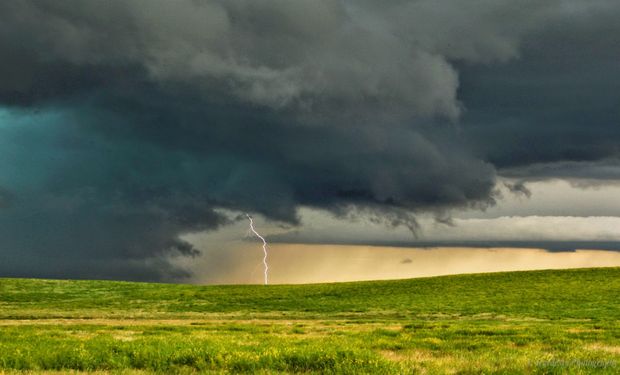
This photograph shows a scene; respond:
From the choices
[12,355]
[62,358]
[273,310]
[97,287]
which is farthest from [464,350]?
[97,287]

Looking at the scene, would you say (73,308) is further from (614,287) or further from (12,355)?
(614,287)

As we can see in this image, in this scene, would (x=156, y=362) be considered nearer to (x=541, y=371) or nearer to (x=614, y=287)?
(x=541, y=371)

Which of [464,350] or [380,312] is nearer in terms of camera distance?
[464,350]

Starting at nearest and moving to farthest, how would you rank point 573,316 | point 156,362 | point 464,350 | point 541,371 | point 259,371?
point 541,371, point 259,371, point 156,362, point 464,350, point 573,316

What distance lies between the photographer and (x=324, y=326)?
38.1 meters

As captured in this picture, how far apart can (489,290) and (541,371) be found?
75354mm

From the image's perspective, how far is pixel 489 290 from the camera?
85688mm

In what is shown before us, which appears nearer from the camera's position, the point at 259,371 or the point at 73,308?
the point at 259,371

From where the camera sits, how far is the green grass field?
15.7 metres

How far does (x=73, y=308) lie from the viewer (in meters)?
75.8

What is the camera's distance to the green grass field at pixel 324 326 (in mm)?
15719

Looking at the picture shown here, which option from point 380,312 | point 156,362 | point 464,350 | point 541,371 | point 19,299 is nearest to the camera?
point 541,371

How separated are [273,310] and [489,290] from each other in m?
32.5

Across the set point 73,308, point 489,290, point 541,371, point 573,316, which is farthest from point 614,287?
point 541,371
